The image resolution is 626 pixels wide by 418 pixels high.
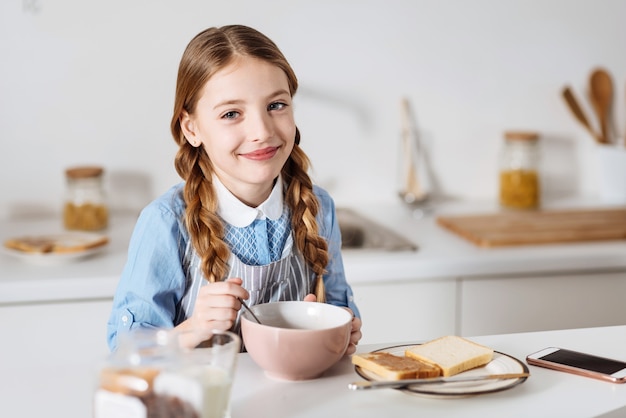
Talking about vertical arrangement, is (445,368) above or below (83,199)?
below

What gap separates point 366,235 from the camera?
7.43 feet

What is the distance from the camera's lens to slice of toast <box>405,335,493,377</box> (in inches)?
43.0

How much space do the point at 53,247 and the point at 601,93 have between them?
1.64 m

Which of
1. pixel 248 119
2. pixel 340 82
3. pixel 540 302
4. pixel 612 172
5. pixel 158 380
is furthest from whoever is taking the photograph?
pixel 612 172

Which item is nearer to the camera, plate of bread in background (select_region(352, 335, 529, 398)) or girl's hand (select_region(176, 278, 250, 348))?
plate of bread in background (select_region(352, 335, 529, 398))

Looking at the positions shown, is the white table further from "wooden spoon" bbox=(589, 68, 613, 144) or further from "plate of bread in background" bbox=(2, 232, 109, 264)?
"wooden spoon" bbox=(589, 68, 613, 144)

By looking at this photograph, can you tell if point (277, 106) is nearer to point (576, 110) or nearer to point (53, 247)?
point (53, 247)

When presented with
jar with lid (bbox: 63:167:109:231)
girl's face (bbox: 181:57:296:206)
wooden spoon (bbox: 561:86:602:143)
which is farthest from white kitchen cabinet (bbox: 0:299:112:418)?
wooden spoon (bbox: 561:86:602:143)

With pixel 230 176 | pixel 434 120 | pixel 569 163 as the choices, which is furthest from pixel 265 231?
pixel 569 163

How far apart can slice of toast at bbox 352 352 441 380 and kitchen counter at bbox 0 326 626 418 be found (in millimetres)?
22

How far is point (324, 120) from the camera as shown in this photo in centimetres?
249

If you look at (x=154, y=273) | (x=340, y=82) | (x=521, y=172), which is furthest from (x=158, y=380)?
(x=521, y=172)

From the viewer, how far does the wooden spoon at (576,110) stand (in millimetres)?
2594

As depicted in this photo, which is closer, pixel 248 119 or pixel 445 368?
pixel 445 368
